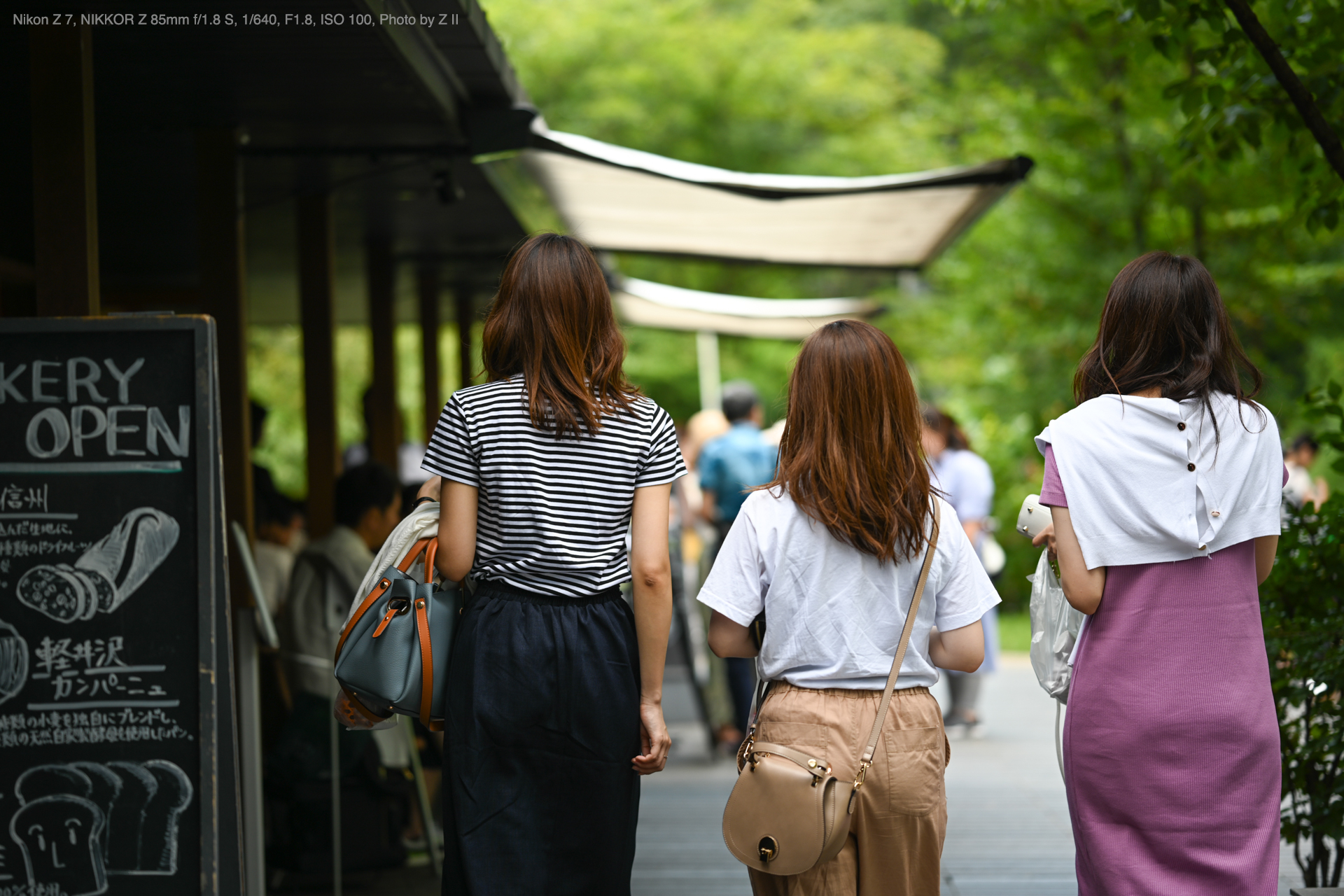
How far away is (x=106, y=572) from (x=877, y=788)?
182 centimetres

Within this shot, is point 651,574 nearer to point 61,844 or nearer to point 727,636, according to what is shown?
point 727,636

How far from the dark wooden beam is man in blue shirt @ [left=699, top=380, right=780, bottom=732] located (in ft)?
8.82

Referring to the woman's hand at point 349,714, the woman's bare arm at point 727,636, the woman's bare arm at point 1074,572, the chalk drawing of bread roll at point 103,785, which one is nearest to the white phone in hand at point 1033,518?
the woman's bare arm at point 1074,572

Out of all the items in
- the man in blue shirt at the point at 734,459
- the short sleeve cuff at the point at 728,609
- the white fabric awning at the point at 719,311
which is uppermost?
the white fabric awning at the point at 719,311

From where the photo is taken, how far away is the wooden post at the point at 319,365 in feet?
22.1

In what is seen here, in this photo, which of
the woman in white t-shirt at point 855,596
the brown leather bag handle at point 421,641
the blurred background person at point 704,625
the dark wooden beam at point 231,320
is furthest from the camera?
the blurred background person at point 704,625

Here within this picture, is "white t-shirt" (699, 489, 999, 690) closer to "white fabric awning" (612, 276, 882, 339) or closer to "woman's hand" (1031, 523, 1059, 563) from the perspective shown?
"woman's hand" (1031, 523, 1059, 563)

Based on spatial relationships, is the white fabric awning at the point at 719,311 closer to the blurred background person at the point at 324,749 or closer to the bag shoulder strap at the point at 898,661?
the blurred background person at the point at 324,749

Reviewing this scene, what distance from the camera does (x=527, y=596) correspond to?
9.41 ft

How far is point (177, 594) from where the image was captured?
3045 mm

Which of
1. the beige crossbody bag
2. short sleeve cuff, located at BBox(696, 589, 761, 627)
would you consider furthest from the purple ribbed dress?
short sleeve cuff, located at BBox(696, 589, 761, 627)

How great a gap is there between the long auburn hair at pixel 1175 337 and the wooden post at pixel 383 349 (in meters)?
6.74

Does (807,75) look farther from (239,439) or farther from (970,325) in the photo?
(239,439)

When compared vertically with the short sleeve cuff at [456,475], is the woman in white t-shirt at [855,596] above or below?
below
